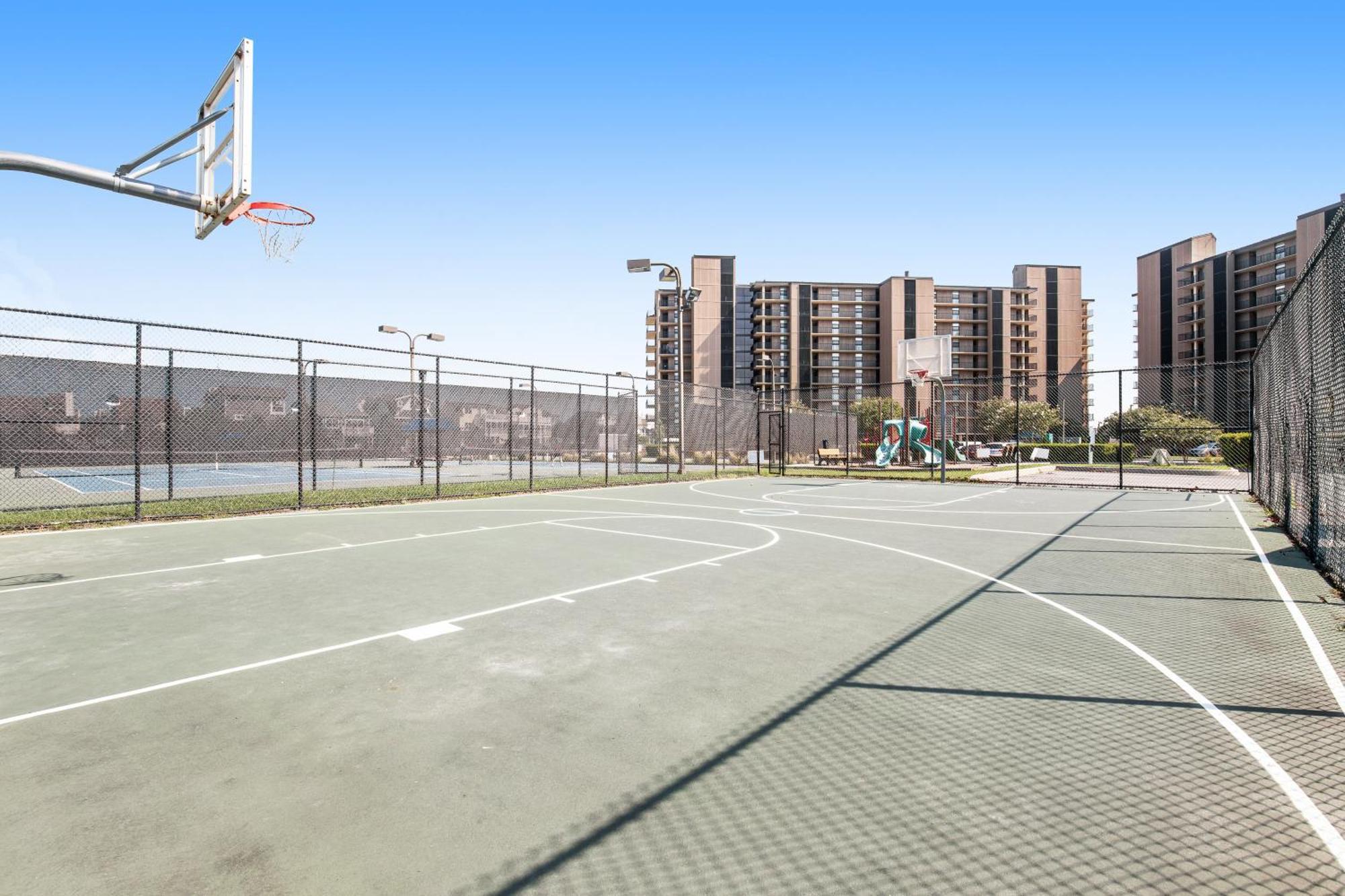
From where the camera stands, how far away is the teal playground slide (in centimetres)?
3247

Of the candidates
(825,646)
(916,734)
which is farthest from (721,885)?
(825,646)

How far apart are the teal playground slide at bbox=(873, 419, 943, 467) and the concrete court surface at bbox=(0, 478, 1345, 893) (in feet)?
82.1

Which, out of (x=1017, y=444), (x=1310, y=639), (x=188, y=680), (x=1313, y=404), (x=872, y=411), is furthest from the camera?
(x=872, y=411)

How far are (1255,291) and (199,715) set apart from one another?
355 ft

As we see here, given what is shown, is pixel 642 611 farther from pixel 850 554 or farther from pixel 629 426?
pixel 629 426

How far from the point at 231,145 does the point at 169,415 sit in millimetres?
7290

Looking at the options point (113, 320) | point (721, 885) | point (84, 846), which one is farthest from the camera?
point (113, 320)

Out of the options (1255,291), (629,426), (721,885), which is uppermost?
(1255,291)

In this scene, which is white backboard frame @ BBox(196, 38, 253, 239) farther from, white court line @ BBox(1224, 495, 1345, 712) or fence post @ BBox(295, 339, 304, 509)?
white court line @ BBox(1224, 495, 1345, 712)

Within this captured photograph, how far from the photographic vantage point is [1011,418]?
77938mm

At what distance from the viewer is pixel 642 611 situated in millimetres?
5867

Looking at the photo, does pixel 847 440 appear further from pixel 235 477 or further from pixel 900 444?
pixel 235 477

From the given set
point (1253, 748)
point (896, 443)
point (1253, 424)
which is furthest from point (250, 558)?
point (896, 443)

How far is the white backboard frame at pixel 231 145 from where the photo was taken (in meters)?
8.62
